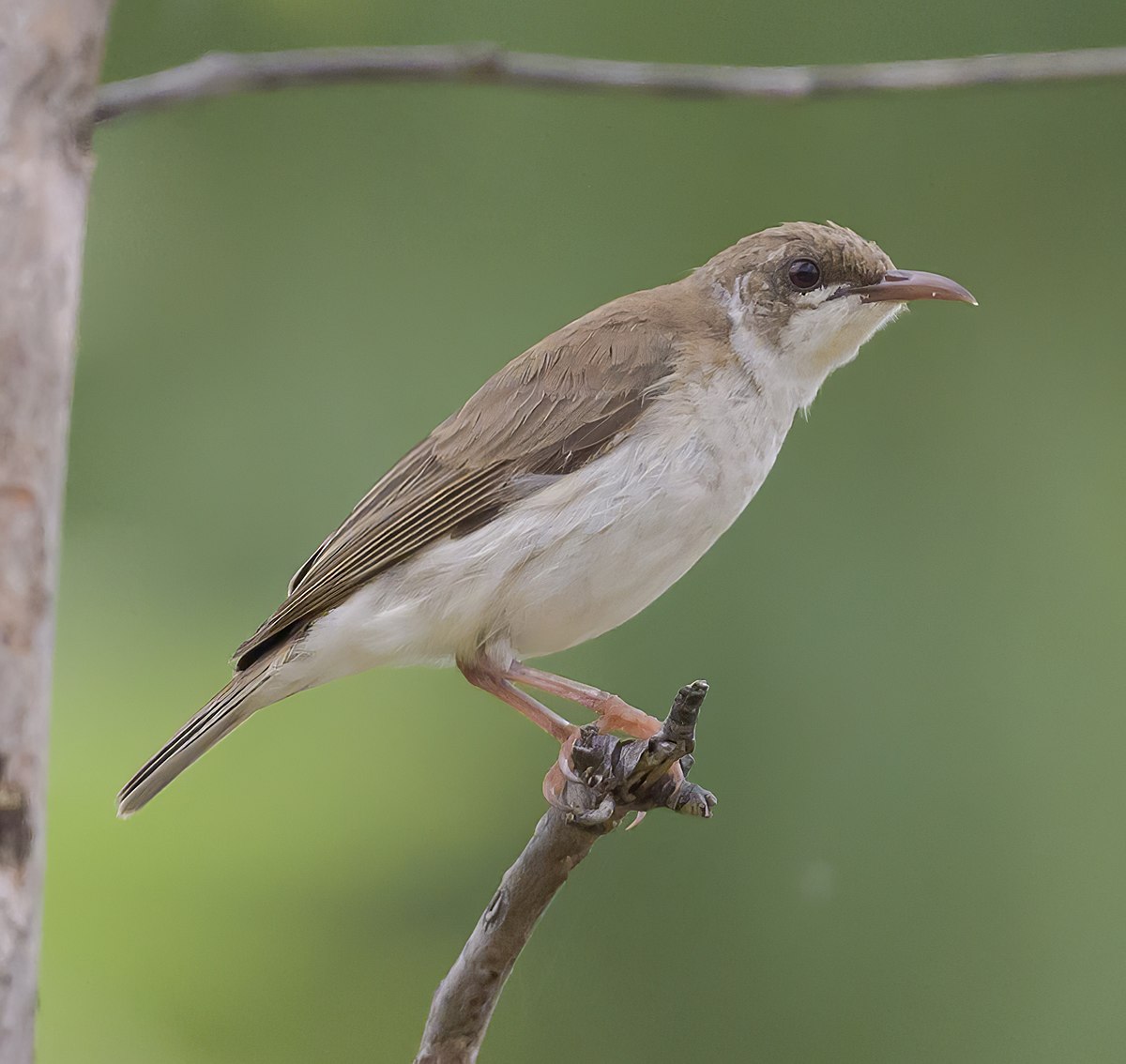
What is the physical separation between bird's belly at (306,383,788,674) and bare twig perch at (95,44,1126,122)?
1235 mm

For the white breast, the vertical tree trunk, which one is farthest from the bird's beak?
the vertical tree trunk

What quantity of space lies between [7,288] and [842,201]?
3663 millimetres

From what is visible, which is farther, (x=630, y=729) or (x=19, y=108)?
(x=630, y=729)

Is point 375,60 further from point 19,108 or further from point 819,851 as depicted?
point 819,851

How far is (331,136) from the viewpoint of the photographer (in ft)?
15.7

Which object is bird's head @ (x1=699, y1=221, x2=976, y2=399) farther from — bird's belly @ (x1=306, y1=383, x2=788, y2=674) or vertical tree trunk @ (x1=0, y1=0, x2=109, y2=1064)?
vertical tree trunk @ (x1=0, y1=0, x2=109, y2=1064)

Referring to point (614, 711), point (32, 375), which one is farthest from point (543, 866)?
point (32, 375)

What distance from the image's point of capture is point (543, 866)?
7.27 ft

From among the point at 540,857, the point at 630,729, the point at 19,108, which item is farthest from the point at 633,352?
the point at 19,108

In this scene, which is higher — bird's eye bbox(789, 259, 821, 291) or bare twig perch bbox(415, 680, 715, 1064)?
bird's eye bbox(789, 259, 821, 291)

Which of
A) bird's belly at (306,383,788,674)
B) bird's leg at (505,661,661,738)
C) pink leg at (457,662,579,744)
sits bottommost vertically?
bird's leg at (505,661,661,738)

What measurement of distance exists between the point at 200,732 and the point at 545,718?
68 centimetres

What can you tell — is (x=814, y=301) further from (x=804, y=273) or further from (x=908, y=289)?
(x=908, y=289)

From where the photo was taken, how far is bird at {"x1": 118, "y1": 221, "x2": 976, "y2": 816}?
266 centimetres
